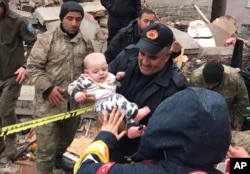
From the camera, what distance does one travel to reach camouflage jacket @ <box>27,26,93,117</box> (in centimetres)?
433

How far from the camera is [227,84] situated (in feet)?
17.0

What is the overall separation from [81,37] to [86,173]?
2.57m

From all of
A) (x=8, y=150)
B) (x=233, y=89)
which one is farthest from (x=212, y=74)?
(x=8, y=150)

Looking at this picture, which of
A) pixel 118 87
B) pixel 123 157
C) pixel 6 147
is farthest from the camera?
pixel 6 147

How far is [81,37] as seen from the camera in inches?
177

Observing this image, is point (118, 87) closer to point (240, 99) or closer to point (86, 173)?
point (86, 173)

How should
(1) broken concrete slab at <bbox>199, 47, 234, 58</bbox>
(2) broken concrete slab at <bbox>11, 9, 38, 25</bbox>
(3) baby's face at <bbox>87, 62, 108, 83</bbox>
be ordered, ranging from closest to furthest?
(3) baby's face at <bbox>87, 62, 108, 83</bbox>
(1) broken concrete slab at <bbox>199, 47, 234, 58</bbox>
(2) broken concrete slab at <bbox>11, 9, 38, 25</bbox>

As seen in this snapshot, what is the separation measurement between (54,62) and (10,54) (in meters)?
0.91

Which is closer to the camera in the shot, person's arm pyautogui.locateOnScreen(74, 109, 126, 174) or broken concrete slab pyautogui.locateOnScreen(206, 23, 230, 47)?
person's arm pyautogui.locateOnScreen(74, 109, 126, 174)

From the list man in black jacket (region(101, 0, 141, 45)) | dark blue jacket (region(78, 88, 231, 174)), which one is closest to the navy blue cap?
dark blue jacket (region(78, 88, 231, 174))

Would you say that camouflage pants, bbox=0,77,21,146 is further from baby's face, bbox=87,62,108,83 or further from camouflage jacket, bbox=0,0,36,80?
baby's face, bbox=87,62,108,83

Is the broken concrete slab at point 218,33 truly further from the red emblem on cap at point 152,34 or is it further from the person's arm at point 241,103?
the red emblem on cap at point 152,34

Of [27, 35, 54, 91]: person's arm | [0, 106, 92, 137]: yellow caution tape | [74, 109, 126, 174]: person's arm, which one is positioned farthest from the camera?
[27, 35, 54, 91]: person's arm

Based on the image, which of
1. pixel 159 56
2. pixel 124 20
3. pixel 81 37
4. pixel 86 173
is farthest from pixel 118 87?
pixel 124 20
